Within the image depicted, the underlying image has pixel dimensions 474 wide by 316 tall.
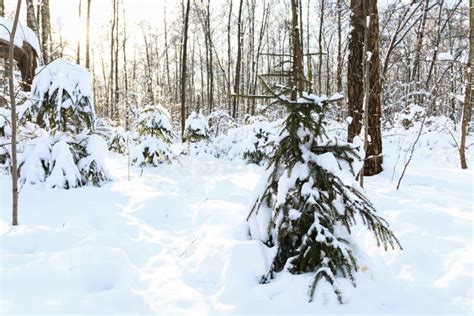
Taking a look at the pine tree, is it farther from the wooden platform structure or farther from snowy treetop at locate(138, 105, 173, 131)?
the wooden platform structure

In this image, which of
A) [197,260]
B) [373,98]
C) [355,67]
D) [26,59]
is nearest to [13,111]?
[197,260]

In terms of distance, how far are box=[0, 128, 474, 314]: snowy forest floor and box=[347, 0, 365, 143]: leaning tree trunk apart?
158 centimetres

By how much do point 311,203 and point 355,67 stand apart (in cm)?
421

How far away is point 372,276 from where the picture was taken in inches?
102

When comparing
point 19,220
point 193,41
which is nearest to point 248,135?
point 19,220

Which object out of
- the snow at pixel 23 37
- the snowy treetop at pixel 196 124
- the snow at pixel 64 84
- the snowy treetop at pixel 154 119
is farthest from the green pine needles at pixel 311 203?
the snowy treetop at pixel 196 124

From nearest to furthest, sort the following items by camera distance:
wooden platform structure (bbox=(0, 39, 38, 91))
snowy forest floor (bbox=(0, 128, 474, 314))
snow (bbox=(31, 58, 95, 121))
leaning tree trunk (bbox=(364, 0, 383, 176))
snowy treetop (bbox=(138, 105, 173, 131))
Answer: snowy forest floor (bbox=(0, 128, 474, 314)) < snow (bbox=(31, 58, 95, 121)) < leaning tree trunk (bbox=(364, 0, 383, 176)) < wooden platform structure (bbox=(0, 39, 38, 91)) < snowy treetop (bbox=(138, 105, 173, 131))

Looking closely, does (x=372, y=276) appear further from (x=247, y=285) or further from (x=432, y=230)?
(x=432, y=230)

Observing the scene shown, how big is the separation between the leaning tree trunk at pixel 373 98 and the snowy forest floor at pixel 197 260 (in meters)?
1.04

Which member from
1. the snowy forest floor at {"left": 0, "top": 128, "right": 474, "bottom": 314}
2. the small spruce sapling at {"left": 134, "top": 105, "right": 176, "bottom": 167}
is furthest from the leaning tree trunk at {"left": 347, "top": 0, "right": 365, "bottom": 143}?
the small spruce sapling at {"left": 134, "top": 105, "right": 176, "bottom": 167}

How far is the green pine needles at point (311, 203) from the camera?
2521mm

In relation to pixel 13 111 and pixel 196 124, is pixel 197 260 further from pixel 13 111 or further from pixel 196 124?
pixel 196 124

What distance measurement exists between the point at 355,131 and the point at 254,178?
2141mm

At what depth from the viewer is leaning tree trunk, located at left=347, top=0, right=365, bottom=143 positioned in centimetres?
589
